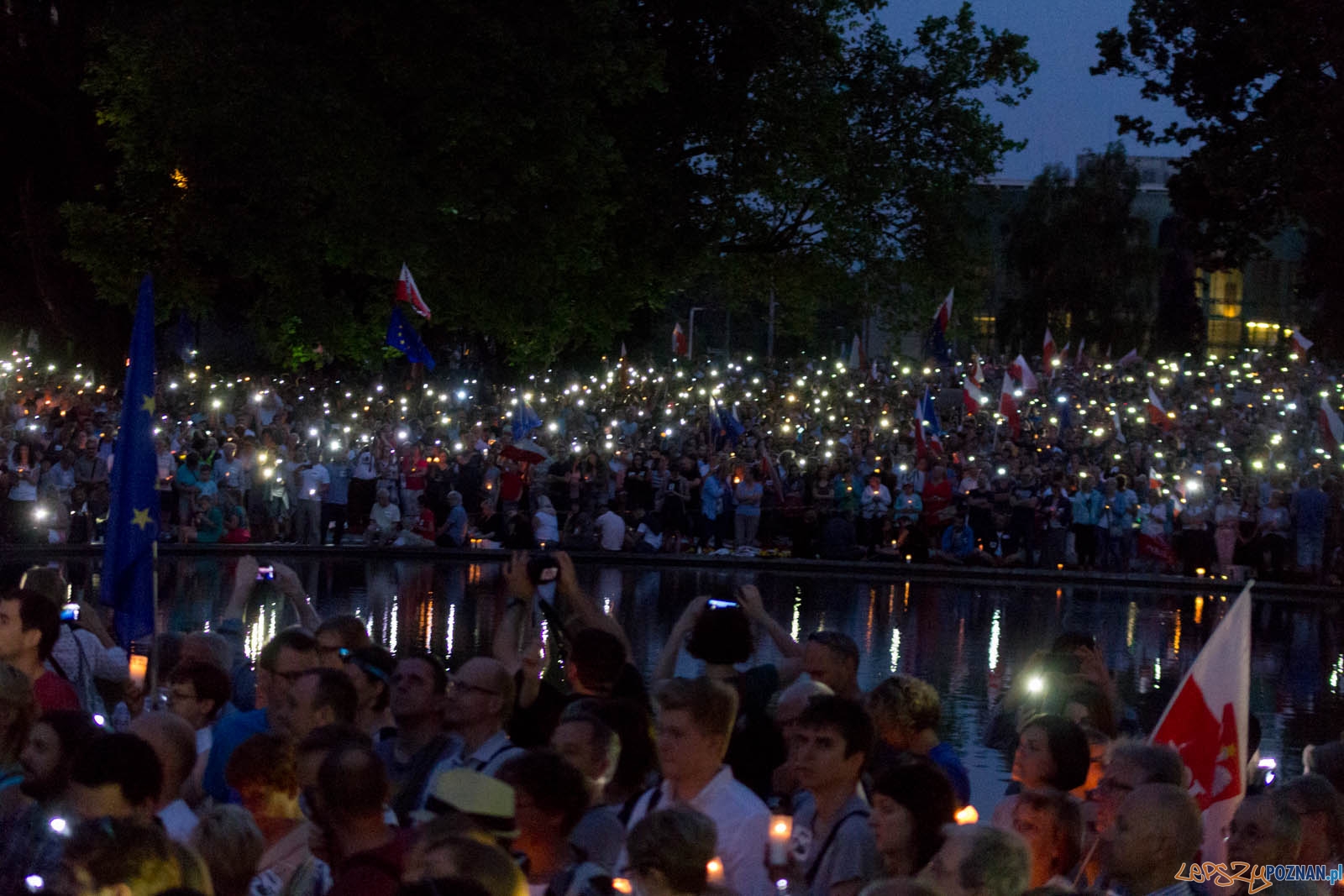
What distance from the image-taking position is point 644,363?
47781mm

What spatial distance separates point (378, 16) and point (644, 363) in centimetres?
2062

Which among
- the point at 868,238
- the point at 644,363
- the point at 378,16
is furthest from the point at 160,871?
the point at 644,363

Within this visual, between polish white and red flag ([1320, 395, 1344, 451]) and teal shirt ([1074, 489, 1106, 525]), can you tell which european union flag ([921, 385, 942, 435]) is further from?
polish white and red flag ([1320, 395, 1344, 451])

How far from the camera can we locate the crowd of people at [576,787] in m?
4.66

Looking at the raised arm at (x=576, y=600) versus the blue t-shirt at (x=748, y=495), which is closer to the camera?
the raised arm at (x=576, y=600)

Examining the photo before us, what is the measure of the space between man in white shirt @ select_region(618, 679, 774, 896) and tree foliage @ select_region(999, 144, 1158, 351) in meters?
71.2

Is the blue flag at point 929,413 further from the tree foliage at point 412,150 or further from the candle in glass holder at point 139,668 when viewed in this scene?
the candle in glass holder at point 139,668

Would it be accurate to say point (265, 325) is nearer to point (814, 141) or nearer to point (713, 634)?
point (814, 141)

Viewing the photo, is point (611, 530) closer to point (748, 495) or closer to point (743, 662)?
point (748, 495)

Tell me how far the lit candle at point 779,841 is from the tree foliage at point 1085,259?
Result: 235 feet

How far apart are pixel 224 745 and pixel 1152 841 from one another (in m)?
3.26

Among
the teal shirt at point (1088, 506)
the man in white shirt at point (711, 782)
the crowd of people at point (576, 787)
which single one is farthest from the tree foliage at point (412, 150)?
the man in white shirt at point (711, 782)

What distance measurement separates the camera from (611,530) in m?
28.7

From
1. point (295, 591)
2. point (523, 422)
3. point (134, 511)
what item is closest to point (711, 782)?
point (295, 591)
